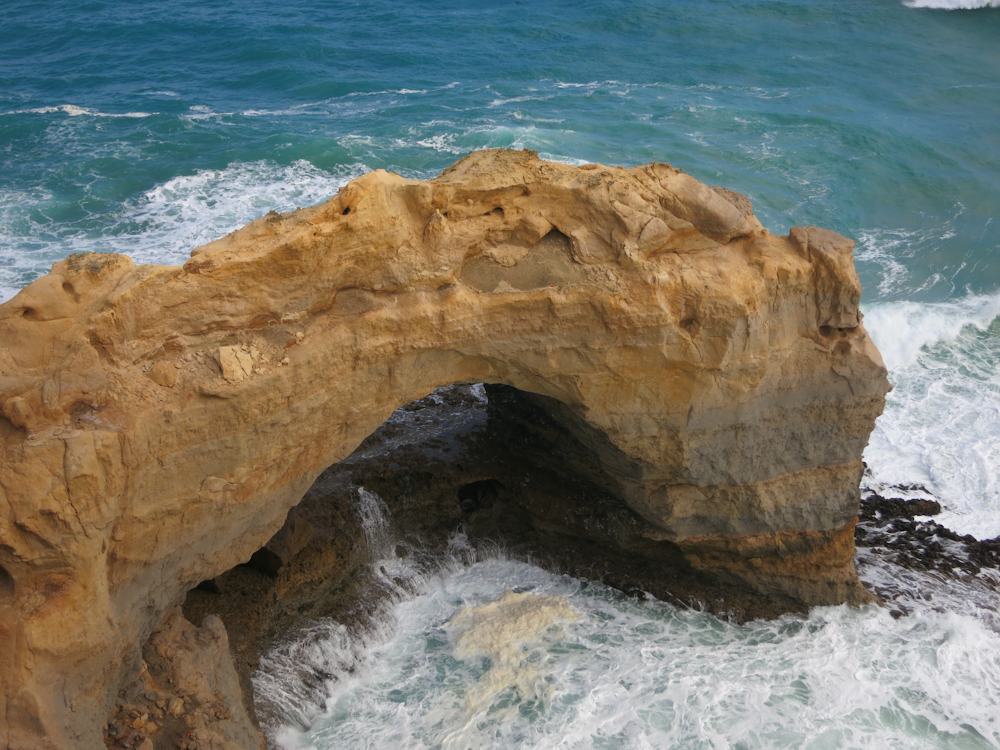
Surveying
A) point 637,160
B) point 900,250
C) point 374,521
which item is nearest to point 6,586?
point 374,521

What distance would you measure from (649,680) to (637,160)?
577 inches

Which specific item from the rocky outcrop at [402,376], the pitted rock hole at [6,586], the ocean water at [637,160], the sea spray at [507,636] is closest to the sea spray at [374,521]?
the ocean water at [637,160]

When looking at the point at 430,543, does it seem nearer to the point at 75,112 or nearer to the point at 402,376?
the point at 402,376

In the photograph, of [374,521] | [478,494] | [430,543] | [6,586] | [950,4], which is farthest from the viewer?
[950,4]

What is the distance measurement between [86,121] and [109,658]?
755 inches

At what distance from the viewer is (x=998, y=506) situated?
41.0 feet

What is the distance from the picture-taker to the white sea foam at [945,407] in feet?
42.2

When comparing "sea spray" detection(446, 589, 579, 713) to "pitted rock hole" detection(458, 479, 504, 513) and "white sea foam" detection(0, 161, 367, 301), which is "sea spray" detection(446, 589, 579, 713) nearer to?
"pitted rock hole" detection(458, 479, 504, 513)

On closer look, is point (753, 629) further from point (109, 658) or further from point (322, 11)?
point (322, 11)

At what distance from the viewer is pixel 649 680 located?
898 cm

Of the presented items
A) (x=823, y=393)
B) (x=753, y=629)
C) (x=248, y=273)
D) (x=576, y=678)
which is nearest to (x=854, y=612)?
(x=753, y=629)

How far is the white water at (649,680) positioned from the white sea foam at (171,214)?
10.3m

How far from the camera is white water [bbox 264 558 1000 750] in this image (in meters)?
8.41

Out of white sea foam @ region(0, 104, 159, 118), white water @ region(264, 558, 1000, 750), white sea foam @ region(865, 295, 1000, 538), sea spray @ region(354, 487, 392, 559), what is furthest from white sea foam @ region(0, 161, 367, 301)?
white sea foam @ region(865, 295, 1000, 538)
